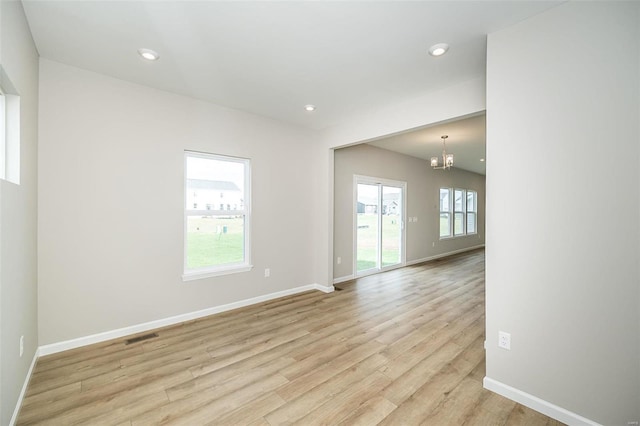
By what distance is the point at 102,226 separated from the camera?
278 centimetres

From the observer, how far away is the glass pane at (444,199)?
7.90m

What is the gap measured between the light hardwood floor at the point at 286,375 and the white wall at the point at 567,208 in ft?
1.28

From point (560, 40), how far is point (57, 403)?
4.21 m

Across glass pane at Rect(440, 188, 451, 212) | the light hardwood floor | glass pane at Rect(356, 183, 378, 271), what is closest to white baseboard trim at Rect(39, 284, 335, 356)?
the light hardwood floor

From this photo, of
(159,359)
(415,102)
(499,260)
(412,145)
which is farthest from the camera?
(412,145)

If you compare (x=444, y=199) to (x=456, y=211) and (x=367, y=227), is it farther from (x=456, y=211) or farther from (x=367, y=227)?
(x=367, y=227)

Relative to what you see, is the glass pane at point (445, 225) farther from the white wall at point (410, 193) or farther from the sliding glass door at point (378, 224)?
the sliding glass door at point (378, 224)

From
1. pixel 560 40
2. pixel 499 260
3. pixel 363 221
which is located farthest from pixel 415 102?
pixel 363 221

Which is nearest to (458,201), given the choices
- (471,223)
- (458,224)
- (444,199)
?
(458,224)

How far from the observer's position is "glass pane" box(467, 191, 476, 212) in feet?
29.7

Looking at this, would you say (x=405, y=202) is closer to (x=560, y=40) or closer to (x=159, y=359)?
(x=560, y=40)

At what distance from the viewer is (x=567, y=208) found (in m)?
1.75

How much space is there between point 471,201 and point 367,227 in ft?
17.6

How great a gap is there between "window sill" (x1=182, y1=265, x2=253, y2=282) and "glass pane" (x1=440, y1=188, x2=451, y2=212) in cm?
611
